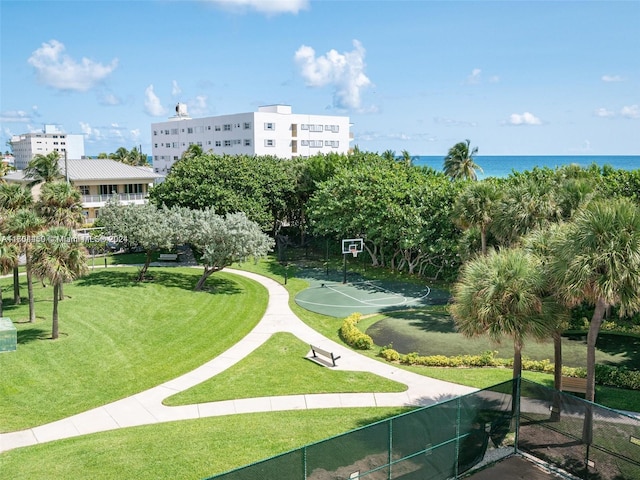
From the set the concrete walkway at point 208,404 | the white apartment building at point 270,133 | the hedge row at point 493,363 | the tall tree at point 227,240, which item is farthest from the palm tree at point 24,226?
the white apartment building at point 270,133

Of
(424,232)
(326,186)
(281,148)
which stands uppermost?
(281,148)

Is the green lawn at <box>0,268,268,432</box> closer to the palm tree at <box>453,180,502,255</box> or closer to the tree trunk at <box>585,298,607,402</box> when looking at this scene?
the palm tree at <box>453,180,502,255</box>

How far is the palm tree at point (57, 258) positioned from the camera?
24234 mm

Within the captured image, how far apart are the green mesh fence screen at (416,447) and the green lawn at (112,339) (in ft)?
35.5

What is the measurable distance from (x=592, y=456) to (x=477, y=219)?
635 inches

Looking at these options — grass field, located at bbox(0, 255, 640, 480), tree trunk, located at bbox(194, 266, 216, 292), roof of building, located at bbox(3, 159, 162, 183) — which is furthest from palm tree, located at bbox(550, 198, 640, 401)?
roof of building, located at bbox(3, 159, 162, 183)

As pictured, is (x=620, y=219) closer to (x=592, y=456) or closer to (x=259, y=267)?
(x=592, y=456)

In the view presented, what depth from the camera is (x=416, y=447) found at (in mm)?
13211

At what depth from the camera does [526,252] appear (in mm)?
15617

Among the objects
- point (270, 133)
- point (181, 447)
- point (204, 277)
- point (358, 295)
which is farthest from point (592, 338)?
point (270, 133)

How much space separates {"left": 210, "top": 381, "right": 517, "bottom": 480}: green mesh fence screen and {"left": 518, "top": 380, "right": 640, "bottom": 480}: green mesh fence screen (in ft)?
1.78

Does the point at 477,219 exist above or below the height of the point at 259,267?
above

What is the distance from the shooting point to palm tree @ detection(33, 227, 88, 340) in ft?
79.5

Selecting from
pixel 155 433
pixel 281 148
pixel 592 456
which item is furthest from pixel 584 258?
pixel 281 148
